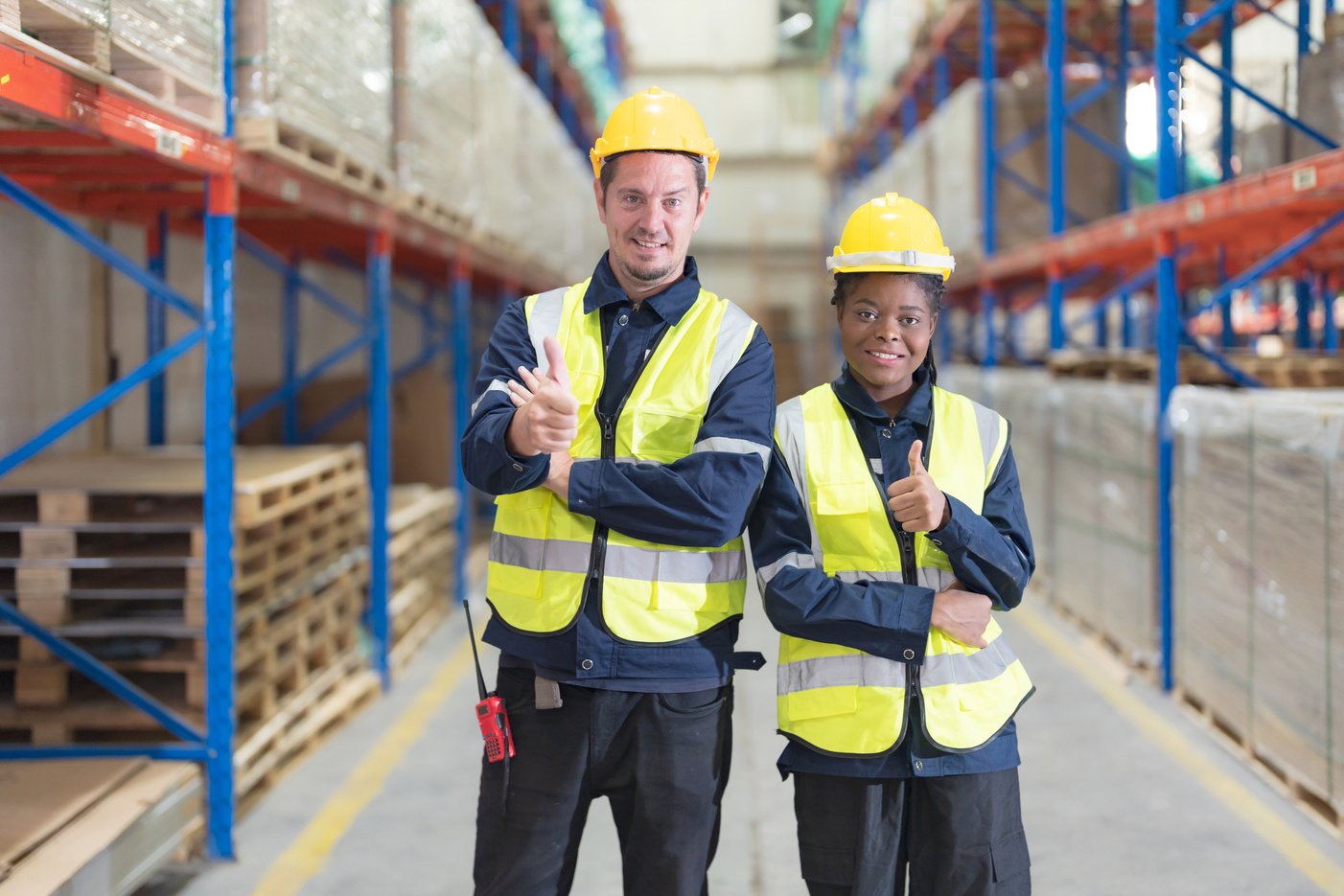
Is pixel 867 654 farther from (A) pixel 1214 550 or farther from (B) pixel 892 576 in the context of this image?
(A) pixel 1214 550

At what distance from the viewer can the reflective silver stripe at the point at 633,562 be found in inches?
101

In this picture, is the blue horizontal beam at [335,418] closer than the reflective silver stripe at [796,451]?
No

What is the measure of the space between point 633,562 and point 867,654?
0.49m

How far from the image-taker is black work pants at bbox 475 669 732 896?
2.55 metres

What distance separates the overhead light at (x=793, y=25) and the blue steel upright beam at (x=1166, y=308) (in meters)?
19.8

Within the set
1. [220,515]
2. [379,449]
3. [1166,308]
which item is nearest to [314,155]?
[379,449]

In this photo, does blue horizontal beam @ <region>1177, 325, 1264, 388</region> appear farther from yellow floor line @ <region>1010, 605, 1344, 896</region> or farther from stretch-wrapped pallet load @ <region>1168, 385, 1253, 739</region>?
yellow floor line @ <region>1010, 605, 1344, 896</region>

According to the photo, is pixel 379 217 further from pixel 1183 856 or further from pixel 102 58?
pixel 1183 856

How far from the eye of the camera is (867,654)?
2588 mm

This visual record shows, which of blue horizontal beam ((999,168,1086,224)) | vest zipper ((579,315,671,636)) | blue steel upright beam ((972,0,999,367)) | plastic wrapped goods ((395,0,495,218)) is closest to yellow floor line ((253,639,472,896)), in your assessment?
vest zipper ((579,315,671,636))

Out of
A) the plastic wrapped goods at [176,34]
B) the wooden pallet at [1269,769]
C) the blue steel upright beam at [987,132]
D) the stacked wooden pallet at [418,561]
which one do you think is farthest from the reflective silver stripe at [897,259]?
the blue steel upright beam at [987,132]

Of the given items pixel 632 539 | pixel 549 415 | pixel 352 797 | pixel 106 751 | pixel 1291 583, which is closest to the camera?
pixel 549 415

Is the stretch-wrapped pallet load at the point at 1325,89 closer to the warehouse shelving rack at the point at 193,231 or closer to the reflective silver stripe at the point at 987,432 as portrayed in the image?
the reflective silver stripe at the point at 987,432

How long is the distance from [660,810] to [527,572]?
1.74 ft
